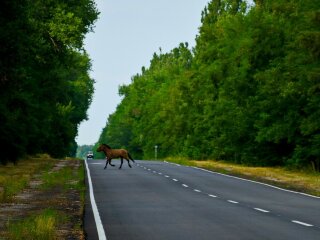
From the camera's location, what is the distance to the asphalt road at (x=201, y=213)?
14.2 meters

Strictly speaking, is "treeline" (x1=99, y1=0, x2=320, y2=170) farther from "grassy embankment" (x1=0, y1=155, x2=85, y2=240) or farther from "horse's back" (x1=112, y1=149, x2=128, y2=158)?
"grassy embankment" (x1=0, y1=155, x2=85, y2=240)

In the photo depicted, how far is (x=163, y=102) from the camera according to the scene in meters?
124

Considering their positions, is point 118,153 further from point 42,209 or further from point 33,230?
point 33,230

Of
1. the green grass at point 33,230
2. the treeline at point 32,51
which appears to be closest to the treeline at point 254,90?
the treeline at point 32,51

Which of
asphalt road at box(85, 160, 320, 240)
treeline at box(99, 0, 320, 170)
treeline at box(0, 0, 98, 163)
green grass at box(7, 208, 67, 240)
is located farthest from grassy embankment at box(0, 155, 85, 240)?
treeline at box(99, 0, 320, 170)

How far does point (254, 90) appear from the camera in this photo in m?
61.2

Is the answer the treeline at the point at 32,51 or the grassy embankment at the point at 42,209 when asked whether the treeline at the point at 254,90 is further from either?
the grassy embankment at the point at 42,209

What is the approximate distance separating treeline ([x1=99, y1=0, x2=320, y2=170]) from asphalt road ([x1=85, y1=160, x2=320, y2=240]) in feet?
49.7

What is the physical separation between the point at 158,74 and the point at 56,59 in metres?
109

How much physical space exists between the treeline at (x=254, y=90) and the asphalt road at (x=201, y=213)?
49.7ft

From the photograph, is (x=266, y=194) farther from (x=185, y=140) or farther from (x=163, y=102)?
(x=163, y=102)

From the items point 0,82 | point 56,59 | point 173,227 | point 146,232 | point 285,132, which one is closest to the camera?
point 146,232

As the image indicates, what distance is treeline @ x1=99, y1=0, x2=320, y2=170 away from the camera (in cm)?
4575

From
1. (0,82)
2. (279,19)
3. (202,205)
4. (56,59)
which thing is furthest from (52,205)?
(279,19)
